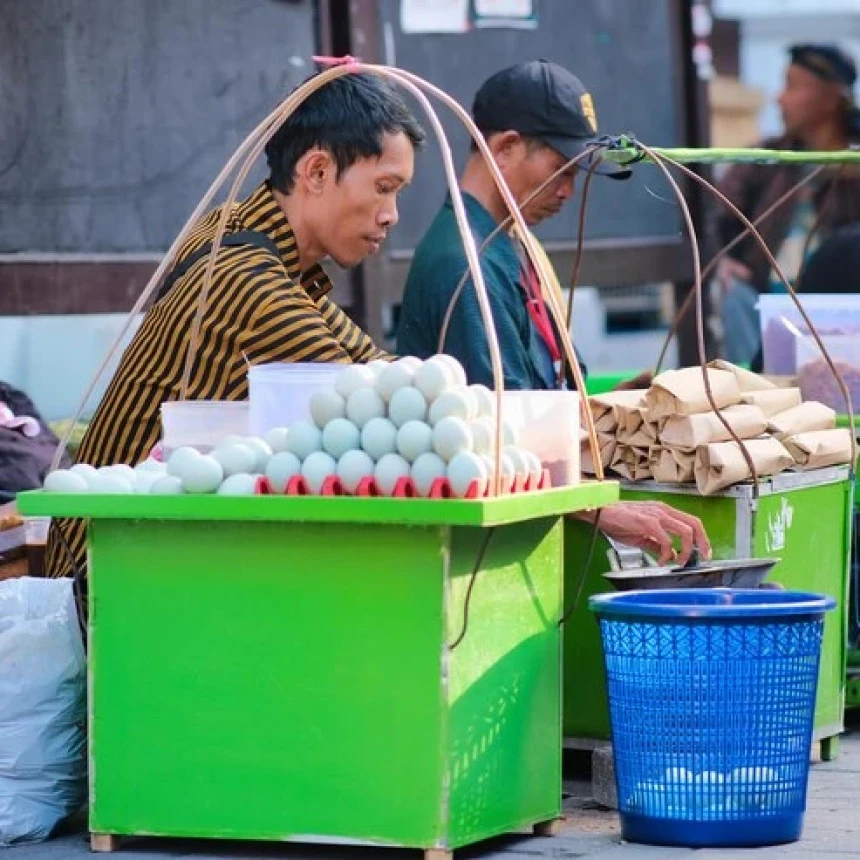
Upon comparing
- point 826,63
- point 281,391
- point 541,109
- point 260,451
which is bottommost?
point 260,451

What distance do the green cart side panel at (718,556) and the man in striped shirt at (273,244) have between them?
896 mm

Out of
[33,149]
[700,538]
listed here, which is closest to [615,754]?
[700,538]

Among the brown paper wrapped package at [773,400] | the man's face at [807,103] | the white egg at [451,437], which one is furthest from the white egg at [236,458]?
the man's face at [807,103]

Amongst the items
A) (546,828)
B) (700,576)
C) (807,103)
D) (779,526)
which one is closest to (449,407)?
(700,576)

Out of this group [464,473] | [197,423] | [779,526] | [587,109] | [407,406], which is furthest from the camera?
[587,109]

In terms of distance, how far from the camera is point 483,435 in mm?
4172

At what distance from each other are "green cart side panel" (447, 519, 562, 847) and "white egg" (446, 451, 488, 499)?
157 mm

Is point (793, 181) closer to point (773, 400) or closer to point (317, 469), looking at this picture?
point (773, 400)

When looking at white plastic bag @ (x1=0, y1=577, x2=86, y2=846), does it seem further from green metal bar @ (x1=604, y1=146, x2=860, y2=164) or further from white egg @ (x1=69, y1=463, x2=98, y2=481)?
green metal bar @ (x1=604, y1=146, x2=860, y2=164)

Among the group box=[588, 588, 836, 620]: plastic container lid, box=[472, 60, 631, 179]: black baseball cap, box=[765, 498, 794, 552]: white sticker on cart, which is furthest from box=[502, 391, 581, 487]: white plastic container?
box=[472, 60, 631, 179]: black baseball cap

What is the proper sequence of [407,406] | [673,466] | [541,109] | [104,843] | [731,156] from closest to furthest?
[407,406], [104,843], [673,466], [731,156], [541,109]

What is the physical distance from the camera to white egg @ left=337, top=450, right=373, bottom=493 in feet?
13.6

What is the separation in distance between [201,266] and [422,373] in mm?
852

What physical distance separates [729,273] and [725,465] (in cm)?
494
